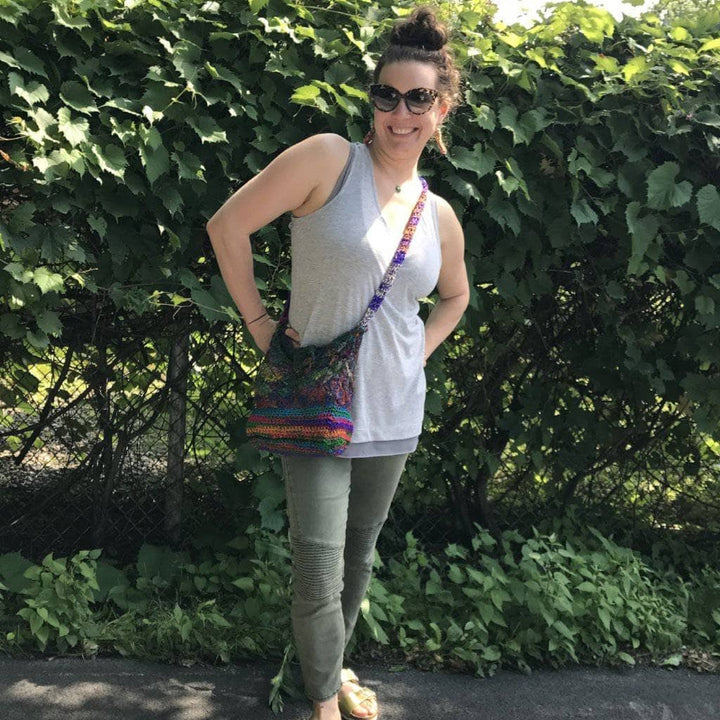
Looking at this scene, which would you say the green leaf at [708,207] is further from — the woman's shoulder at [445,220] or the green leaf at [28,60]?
the green leaf at [28,60]

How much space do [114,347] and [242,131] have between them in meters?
1.01

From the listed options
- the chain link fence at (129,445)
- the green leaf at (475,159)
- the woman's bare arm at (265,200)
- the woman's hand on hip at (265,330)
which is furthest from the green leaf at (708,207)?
the woman's hand on hip at (265,330)

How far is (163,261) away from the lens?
3047 millimetres

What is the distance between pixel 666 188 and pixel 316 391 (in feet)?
5.63

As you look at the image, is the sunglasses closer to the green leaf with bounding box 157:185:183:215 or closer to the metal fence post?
the green leaf with bounding box 157:185:183:215

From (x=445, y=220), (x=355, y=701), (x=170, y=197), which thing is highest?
(x=170, y=197)

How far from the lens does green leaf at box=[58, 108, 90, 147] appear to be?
2.74m

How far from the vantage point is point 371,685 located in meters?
3.06

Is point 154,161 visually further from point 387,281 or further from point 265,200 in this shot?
point 387,281

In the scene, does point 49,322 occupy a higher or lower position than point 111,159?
lower

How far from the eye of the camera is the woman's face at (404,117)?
7.67 ft

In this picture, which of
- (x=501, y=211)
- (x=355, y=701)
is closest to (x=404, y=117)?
(x=501, y=211)

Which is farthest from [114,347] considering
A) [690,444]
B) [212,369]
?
[690,444]

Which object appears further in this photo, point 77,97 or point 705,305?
point 705,305
